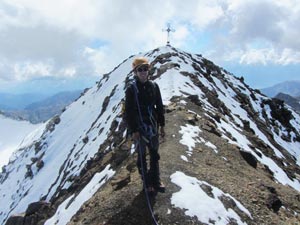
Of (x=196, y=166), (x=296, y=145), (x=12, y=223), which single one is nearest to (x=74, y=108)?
(x=296, y=145)

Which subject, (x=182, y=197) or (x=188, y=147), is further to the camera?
(x=188, y=147)

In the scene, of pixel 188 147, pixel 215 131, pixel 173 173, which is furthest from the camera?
pixel 215 131

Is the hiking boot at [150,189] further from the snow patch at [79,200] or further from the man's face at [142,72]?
the snow patch at [79,200]

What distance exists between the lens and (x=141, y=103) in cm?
1309

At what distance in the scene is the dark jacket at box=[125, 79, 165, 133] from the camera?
12.9 m

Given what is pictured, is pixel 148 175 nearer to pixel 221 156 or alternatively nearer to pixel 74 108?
pixel 221 156

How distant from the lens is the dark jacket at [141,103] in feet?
42.2

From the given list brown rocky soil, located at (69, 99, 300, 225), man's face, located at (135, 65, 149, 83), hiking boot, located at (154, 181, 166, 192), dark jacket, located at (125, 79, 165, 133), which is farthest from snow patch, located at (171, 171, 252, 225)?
man's face, located at (135, 65, 149, 83)

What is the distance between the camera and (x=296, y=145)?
58.9 meters

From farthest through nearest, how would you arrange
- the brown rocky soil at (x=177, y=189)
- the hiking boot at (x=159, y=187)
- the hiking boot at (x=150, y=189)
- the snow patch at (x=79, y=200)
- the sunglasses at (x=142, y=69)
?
the snow patch at (x=79, y=200), the hiking boot at (x=159, y=187), the hiking boot at (x=150, y=189), the brown rocky soil at (x=177, y=189), the sunglasses at (x=142, y=69)

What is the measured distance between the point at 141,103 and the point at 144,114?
43cm

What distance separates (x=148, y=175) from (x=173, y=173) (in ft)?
5.95

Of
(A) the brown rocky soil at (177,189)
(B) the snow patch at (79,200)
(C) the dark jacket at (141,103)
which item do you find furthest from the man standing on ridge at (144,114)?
(B) the snow patch at (79,200)

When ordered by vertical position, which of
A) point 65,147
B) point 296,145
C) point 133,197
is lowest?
point 133,197
